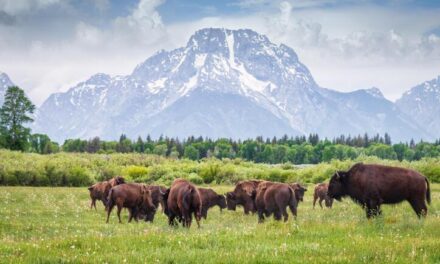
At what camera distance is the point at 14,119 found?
95.2 metres

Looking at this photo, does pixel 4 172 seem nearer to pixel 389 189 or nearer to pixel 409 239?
pixel 389 189

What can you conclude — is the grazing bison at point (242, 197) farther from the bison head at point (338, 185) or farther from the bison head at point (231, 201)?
the bison head at point (338, 185)

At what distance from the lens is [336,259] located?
42.1 feet

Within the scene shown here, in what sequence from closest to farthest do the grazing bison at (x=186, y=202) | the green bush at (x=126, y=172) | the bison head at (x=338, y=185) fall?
the grazing bison at (x=186, y=202)
the bison head at (x=338, y=185)
the green bush at (x=126, y=172)

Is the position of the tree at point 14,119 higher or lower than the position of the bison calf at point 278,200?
higher

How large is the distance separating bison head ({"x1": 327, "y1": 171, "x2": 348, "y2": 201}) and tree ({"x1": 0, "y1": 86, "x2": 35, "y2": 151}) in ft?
261

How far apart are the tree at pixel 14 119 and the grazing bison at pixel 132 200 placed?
72651 mm

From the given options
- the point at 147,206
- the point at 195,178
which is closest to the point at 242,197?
the point at 147,206

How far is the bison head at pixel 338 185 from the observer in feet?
78.8

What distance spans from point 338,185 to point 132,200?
10.1 metres

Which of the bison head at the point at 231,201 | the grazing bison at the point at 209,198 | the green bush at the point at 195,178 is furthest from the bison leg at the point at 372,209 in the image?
the green bush at the point at 195,178

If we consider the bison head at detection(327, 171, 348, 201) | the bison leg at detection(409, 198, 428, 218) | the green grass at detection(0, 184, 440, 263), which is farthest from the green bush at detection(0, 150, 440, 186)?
the bison leg at detection(409, 198, 428, 218)

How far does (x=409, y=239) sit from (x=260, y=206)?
11.3 m

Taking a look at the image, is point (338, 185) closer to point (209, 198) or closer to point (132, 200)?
point (209, 198)
